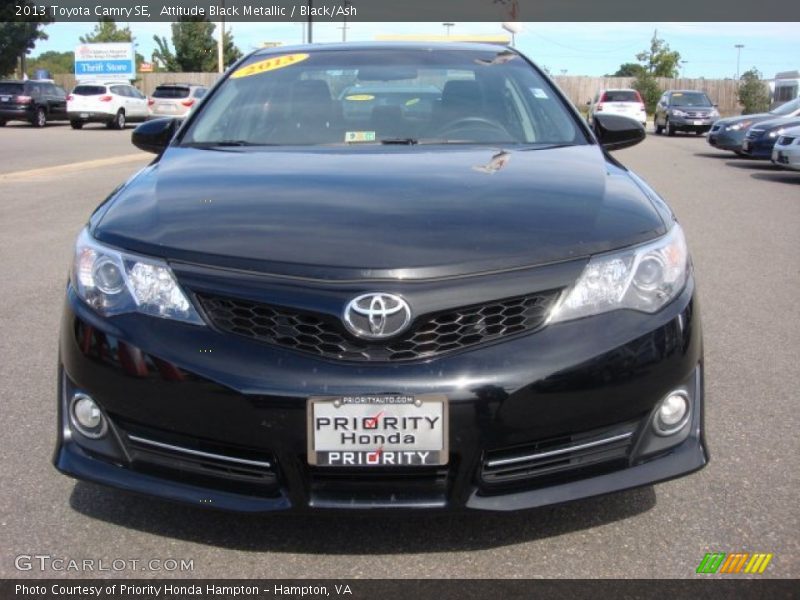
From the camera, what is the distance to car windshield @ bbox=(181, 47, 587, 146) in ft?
12.7

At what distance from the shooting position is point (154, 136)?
13.4 feet

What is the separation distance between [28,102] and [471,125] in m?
30.3

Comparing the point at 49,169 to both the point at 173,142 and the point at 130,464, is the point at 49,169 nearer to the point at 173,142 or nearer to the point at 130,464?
the point at 173,142

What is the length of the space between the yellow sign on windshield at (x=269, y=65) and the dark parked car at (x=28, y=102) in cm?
2933

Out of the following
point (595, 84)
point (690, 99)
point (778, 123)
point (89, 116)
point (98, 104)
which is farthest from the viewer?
point (595, 84)

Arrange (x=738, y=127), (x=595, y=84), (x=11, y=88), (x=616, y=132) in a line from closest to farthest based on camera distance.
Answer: (x=616, y=132) < (x=738, y=127) < (x=11, y=88) < (x=595, y=84)

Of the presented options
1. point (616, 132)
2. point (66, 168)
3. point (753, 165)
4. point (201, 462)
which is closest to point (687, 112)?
point (753, 165)

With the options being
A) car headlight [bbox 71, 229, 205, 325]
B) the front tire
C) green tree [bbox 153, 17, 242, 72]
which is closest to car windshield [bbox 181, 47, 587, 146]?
car headlight [bbox 71, 229, 205, 325]

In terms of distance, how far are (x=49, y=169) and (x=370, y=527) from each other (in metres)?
13.6

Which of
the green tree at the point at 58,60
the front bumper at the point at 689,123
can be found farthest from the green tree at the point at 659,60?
the green tree at the point at 58,60

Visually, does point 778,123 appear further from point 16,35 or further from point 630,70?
point 630,70

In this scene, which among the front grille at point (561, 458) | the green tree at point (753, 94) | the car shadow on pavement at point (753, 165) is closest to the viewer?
the front grille at point (561, 458)

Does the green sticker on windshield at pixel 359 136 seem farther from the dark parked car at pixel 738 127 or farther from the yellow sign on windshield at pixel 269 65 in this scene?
the dark parked car at pixel 738 127

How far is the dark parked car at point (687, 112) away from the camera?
29.0 metres
